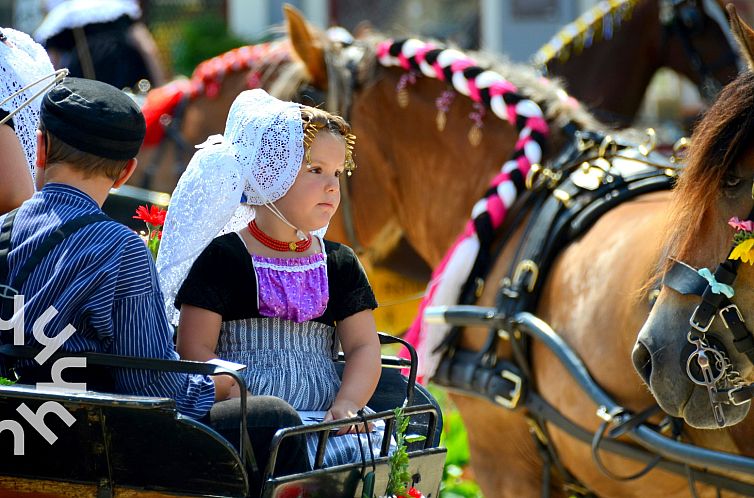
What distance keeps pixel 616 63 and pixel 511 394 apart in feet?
8.06

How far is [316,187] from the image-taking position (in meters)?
2.35

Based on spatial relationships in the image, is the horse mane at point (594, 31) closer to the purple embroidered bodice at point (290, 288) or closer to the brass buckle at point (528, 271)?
the brass buckle at point (528, 271)

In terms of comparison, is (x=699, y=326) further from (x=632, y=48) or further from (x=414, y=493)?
(x=632, y=48)

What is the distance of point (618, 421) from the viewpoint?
3.06 meters

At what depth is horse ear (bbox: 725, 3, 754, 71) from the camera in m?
2.43

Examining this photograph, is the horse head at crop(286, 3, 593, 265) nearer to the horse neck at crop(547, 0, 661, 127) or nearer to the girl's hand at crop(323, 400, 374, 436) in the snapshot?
the horse neck at crop(547, 0, 661, 127)

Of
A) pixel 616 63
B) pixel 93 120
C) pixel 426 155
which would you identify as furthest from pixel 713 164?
pixel 616 63

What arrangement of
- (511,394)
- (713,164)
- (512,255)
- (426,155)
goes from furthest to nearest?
1. (426,155)
2. (512,255)
3. (511,394)
4. (713,164)

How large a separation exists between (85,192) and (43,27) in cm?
399

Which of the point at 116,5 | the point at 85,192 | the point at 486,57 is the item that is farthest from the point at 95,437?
the point at 116,5

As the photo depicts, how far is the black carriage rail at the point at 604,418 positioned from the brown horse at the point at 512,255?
0.03m

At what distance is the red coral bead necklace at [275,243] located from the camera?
93.7 inches

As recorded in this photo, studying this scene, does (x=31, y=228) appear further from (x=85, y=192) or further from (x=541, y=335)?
(x=541, y=335)

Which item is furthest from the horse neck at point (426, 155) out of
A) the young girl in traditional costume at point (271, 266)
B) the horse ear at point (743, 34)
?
the young girl in traditional costume at point (271, 266)
